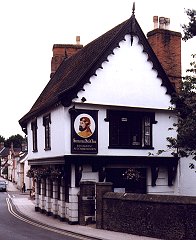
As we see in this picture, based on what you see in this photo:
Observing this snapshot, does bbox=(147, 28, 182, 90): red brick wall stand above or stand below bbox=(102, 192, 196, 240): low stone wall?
above

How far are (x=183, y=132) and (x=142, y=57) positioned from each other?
9.21 m

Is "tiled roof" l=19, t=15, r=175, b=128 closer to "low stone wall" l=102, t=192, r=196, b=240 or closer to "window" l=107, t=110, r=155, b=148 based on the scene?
"window" l=107, t=110, r=155, b=148

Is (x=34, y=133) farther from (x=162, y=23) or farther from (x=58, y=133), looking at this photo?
(x=162, y=23)

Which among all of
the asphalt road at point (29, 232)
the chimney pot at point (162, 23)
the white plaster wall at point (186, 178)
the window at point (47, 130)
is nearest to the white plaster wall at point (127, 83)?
the white plaster wall at point (186, 178)

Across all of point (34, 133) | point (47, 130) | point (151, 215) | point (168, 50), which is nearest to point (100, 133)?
point (47, 130)

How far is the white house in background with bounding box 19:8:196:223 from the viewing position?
998 inches

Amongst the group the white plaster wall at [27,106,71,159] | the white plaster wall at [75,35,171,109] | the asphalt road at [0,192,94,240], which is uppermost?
the white plaster wall at [75,35,171,109]

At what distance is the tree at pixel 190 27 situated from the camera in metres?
18.2

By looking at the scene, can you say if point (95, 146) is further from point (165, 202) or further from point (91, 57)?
point (165, 202)

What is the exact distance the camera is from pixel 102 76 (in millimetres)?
26125

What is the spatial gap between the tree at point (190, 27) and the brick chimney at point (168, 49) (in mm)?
12289

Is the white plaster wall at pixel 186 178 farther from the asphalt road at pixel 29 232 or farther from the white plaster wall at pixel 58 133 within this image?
the asphalt road at pixel 29 232

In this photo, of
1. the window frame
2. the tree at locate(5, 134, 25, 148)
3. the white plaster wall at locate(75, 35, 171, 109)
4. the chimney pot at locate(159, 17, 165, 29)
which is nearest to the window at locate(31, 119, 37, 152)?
the window frame

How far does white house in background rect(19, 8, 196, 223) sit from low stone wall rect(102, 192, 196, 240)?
10.7 feet
